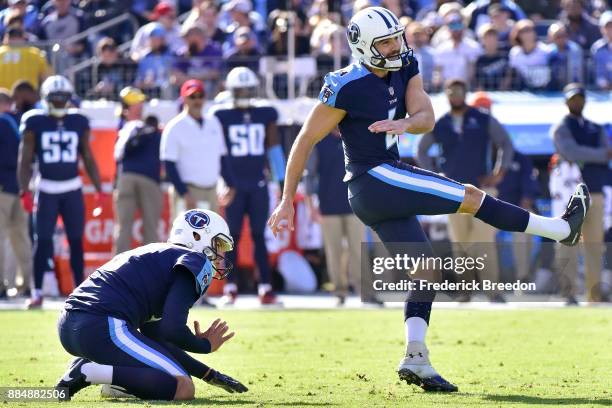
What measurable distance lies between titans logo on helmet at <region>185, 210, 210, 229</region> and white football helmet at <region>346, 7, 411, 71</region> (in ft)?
4.33

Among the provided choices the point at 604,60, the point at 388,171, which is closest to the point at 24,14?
the point at 604,60

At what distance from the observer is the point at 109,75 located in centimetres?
1866

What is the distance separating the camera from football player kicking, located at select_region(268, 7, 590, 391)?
8023mm

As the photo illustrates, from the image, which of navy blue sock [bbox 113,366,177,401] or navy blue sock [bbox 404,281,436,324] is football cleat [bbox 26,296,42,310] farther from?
navy blue sock [bbox 113,366,177,401]

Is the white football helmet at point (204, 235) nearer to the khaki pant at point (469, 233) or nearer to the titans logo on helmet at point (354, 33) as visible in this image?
the titans logo on helmet at point (354, 33)

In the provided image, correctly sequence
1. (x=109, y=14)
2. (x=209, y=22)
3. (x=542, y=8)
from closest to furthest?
(x=209, y=22) → (x=109, y=14) → (x=542, y=8)

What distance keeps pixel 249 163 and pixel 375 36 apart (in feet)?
22.7

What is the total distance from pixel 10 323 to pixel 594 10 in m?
12.3

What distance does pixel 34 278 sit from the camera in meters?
14.6

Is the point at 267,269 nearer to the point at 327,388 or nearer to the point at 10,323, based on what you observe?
the point at 10,323

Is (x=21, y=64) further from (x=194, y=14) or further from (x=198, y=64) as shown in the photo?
(x=194, y=14)

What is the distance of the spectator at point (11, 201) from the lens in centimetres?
1527

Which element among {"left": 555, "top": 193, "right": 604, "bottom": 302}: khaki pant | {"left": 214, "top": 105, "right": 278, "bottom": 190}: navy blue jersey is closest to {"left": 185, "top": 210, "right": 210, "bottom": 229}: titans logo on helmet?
{"left": 214, "top": 105, "right": 278, "bottom": 190}: navy blue jersey

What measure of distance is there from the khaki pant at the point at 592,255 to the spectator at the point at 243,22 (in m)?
6.58
